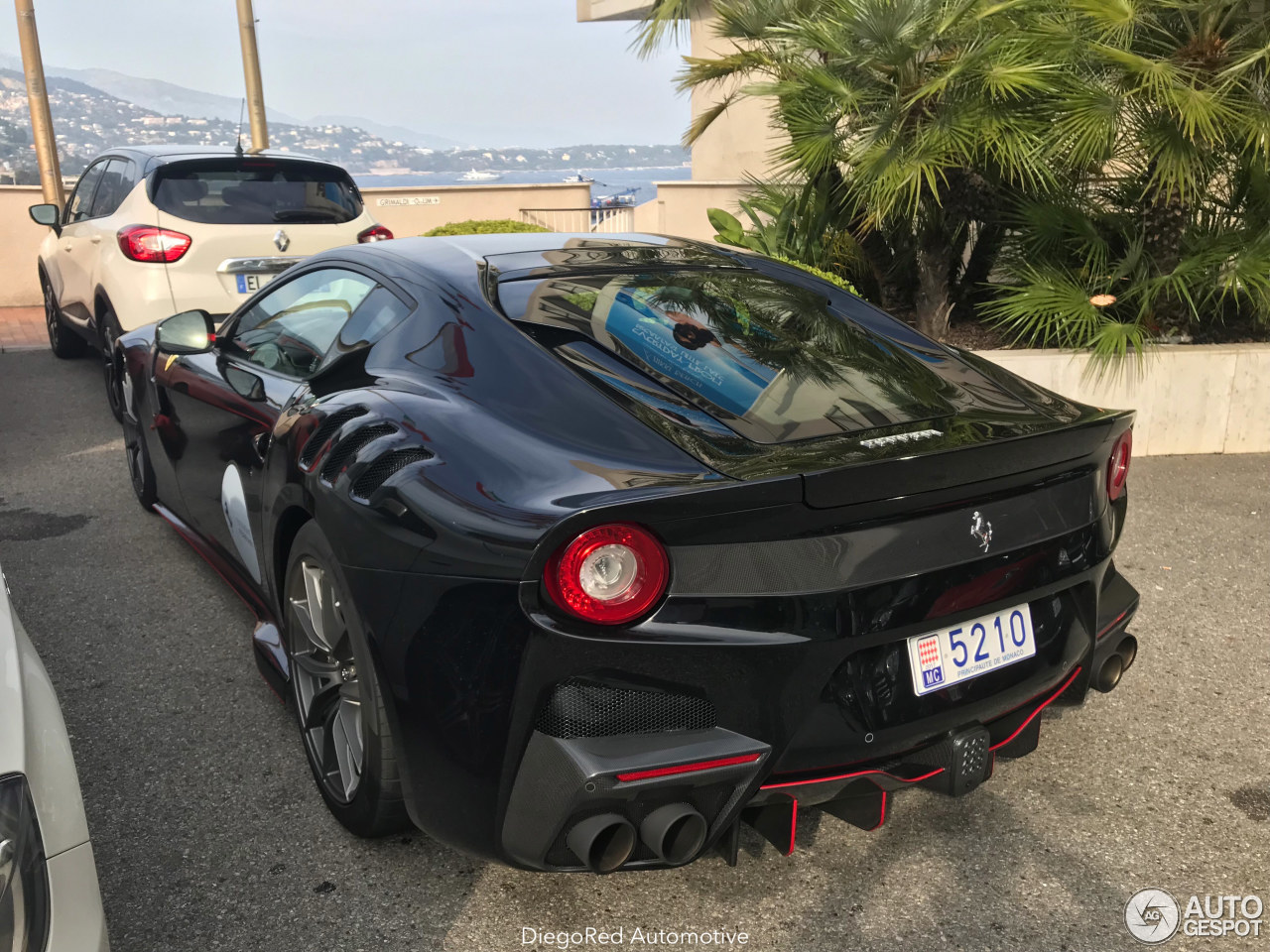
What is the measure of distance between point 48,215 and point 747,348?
7.10 meters

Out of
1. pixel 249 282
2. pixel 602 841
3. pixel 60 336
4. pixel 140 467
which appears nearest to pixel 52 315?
pixel 60 336

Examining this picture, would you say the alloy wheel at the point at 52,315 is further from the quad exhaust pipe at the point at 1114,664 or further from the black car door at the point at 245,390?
the quad exhaust pipe at the point at 1114,664

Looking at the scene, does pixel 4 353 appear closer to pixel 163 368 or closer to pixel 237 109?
pixel 237 109

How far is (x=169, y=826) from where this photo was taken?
112 inches

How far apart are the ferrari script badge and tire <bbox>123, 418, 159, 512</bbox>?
3.65 m

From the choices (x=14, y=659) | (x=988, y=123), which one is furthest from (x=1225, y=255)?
(x=14, y=659)

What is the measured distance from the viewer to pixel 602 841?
217 cm

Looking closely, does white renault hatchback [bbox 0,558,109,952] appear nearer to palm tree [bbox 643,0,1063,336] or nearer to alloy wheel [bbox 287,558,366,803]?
alloy wheel [bbox 287,558,366,803]

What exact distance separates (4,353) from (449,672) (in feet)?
30.8

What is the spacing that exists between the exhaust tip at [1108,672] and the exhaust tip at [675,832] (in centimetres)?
122

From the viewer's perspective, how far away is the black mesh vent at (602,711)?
213 centimetres

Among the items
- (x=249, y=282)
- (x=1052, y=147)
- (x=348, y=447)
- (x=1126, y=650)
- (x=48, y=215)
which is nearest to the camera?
(x=348, y=447)

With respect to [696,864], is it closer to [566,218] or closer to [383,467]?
[383,467]

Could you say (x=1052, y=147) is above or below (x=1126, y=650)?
above
